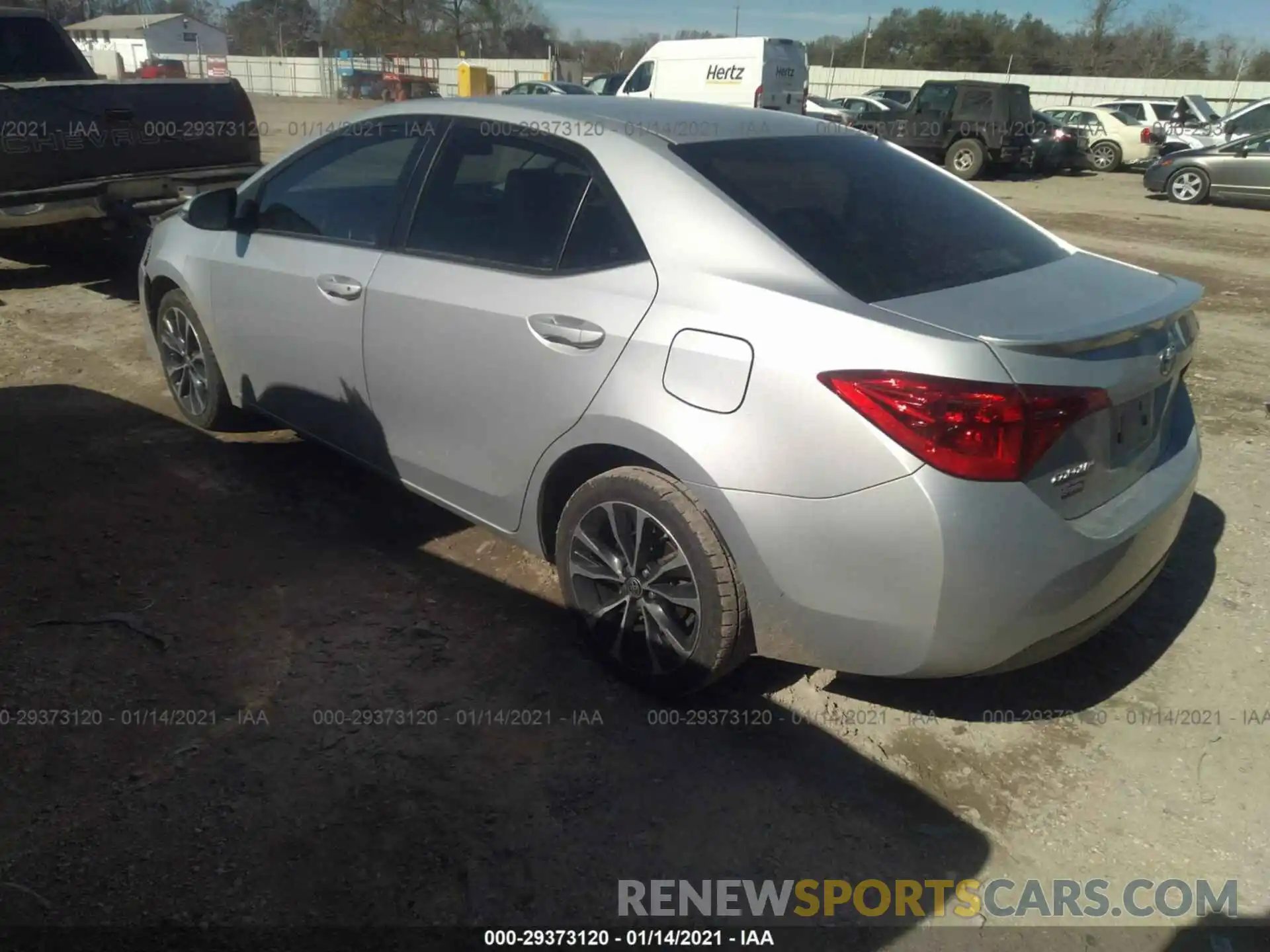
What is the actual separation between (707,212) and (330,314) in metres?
1.64

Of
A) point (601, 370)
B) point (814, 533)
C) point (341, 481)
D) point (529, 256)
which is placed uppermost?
point (529, 256)

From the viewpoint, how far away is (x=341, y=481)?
443 centimetres

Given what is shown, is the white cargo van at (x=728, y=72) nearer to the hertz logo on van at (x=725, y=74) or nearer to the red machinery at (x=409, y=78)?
the hertz logo on van at (x=725, y=74)

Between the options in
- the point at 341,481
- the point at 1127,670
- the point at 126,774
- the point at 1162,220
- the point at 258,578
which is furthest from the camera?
the point at 1162,220

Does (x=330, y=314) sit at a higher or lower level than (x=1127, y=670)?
higher

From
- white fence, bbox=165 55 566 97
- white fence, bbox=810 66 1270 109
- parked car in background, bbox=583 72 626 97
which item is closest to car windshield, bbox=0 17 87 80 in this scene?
parked car in background, bbox=583 72 626 97

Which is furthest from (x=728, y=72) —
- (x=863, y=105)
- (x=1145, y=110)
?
(x=1145, y=110)

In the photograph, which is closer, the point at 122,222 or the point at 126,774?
the point at 126,774

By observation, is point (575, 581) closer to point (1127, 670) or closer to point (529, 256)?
point (529, 256)

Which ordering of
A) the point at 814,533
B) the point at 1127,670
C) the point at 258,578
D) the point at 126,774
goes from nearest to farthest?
the point at 814,533, the point at 126,774, the point at 1127,670, the point at 258,578

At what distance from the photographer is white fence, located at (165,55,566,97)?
4988 centimetres

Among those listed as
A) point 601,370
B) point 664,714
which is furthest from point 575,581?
point 601,370

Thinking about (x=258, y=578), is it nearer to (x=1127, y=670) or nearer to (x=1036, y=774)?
(x=1036, y=774)

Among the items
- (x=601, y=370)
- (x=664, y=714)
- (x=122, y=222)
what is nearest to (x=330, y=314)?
(x=601, y=370)
